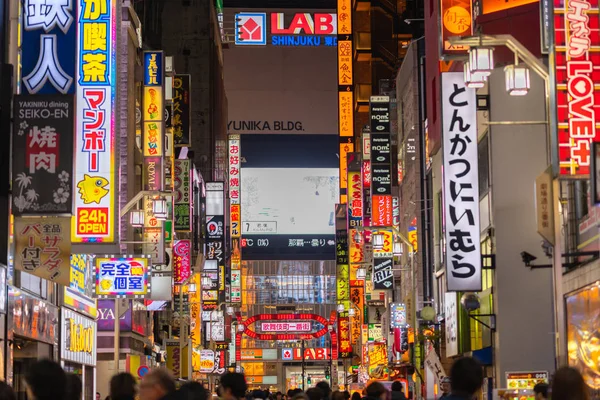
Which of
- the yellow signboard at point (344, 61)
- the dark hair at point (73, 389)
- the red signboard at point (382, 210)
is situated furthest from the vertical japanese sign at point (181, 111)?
the dark hair at point (73, 389)

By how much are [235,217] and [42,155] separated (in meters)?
71.9

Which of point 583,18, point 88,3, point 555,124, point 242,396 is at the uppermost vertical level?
point 88,3

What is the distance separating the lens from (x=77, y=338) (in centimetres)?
2834

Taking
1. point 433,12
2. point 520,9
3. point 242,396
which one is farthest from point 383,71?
point 242,396

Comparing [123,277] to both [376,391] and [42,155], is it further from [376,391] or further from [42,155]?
[376,391]

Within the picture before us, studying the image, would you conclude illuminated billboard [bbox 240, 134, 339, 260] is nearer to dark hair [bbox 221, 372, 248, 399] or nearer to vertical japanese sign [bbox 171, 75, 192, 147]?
vertical japanese sign [bbox 171, 75, 192, 147]

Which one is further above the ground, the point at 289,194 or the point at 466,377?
the point at 289,194

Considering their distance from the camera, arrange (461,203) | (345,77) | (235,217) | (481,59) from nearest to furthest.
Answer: (481,59) → (461,203) → (345,77) → (235,217)

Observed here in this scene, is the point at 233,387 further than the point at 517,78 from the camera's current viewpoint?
No

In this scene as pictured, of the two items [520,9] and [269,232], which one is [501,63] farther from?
[269,232]

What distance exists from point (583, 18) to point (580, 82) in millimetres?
1061

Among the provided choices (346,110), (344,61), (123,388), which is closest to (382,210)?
(344,61)

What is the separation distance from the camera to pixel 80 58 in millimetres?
22688

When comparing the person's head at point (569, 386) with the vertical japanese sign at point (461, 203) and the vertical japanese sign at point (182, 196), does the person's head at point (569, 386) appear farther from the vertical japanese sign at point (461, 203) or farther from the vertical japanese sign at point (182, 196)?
the vertical japanese sign at point (182, 196)
